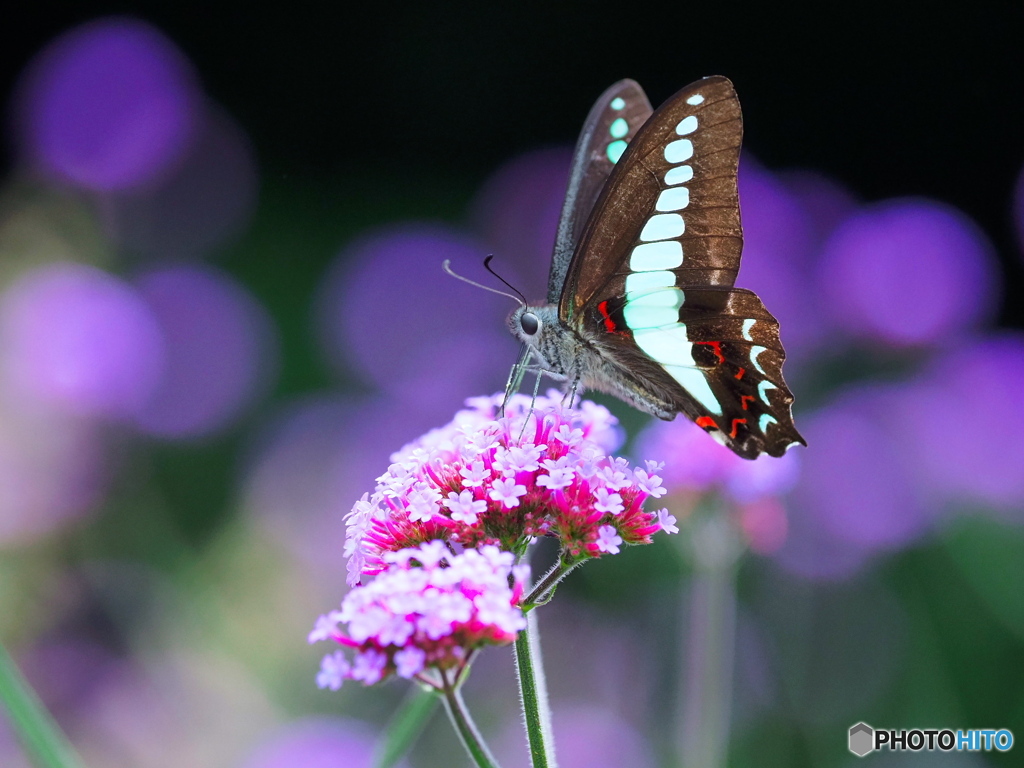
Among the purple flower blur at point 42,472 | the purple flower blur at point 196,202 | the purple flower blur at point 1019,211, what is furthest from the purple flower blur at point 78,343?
the purple flower blur at point 1019,211

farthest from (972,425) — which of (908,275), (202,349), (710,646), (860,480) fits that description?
(202,349)

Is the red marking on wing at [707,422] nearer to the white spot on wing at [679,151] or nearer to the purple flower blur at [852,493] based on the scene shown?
the white spot on wing at [679,151]

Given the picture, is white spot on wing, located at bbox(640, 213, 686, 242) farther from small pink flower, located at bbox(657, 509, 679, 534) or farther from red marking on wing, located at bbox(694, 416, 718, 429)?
small pink flower, located at bbox(657, 509, 679, 534)

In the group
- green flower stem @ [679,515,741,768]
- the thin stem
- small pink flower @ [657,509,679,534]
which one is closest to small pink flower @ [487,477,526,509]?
the thin stem

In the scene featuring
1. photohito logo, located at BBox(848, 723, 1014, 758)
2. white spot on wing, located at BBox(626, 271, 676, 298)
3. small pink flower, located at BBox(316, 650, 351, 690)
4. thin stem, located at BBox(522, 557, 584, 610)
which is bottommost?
photohito logo, located at BBox(848, 723, 1014, 758)

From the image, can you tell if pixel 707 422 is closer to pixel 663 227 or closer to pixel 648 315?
pixel 648 315

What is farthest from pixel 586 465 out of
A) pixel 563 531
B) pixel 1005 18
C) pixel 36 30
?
pixel 36 30

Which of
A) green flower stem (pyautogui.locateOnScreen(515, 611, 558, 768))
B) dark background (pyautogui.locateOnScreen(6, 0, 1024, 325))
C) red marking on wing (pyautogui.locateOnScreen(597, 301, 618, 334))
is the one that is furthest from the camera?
dark background (pyautogui.locateOnScreen(6, 0, 1024, 325))

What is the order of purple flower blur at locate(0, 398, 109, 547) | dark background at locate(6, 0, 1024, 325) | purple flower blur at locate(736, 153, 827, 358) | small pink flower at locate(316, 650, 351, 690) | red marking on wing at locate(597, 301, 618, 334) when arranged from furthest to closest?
1. dark background at locate(6, 0, 1024, 325)
2. purple flower blur at locate(736, 153, 827, 358)
3. purple flower blur at locate(0, 398, 109, 547)
4. red marking on wing at locate(597, 301, 618, 334)
5. small pink flower at locate(316, 650, 351, 690)
